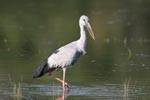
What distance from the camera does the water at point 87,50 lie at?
12398mm

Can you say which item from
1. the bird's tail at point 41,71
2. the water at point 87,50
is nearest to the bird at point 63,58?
the bird's tail at point 41,71

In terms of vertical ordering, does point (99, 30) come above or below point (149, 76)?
above

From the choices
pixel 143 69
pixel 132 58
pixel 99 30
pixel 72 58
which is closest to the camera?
pixel 72 58

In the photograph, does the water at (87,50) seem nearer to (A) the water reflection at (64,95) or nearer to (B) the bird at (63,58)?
(A) the water reflection at (64,95)

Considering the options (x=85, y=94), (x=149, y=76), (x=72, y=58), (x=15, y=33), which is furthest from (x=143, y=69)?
(x=15, y=33)

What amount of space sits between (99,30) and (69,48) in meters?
10.2

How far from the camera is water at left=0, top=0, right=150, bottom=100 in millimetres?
12398

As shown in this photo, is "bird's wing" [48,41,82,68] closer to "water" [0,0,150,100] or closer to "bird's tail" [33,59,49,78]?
"bird's tail" [33,59,49,78]

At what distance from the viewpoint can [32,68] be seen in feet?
49.9

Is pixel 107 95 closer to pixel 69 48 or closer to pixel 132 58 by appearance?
pixel 69 48

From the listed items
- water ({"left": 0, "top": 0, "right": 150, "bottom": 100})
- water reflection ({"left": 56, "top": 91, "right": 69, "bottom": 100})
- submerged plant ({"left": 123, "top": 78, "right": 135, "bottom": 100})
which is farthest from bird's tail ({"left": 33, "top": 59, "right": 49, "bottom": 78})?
submerged plant ({"left": 123, "top": 78, "right": 135, "bottom": 100})

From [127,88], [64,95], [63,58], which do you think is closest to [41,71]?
[63,58]

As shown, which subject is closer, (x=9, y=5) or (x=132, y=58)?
(x=132, y=58)

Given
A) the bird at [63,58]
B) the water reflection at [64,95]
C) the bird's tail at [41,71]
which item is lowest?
the water reflection at [64,95]
